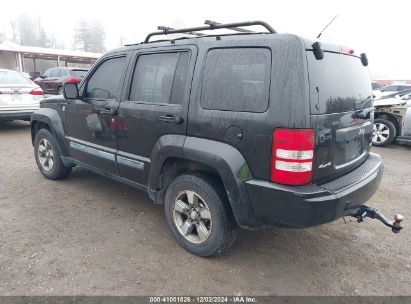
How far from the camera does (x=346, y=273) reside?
283 centimetres

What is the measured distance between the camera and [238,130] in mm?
2514

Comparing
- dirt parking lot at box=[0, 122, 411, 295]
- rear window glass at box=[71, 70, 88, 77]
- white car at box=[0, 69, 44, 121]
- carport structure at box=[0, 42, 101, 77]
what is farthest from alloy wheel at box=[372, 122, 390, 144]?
carport structure at box=[0, 42, 101, 77]

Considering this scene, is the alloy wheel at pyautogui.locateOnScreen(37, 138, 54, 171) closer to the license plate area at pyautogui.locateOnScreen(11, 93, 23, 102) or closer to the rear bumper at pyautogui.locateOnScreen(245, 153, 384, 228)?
the rear bumper at pyautogui.locateOnScreen(245, 153, 384, 228)

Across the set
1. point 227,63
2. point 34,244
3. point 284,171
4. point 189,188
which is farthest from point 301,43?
point 34,244

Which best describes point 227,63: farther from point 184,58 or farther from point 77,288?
point 77,288

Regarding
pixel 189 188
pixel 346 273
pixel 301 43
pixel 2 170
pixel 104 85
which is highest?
pixel 301 43

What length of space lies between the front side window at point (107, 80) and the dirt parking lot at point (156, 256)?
1365 millimetres

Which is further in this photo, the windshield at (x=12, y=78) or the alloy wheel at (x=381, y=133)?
the windshield at (x=12, y=78)

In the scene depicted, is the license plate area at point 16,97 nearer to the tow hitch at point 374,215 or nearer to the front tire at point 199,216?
the front tire at point 199,216

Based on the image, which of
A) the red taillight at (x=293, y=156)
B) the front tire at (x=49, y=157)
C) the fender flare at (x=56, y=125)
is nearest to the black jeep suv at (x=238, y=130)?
the red taillight at (x=293, y=156)

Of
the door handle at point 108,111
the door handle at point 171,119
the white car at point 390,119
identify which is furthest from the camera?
the white car at point 390,119

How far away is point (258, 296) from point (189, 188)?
1.05 meters

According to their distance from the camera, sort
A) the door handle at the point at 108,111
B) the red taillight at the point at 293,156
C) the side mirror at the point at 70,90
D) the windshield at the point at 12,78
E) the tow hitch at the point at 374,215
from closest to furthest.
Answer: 1. the red taillight at the point at 293,156
2. the tow hitch at the point at 374,215
3. the door handle at the point at 108,111
4. the side mirror at the point at 70,90
5. the windshield at the point at 12,78

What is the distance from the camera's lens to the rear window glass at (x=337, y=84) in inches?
93.2
